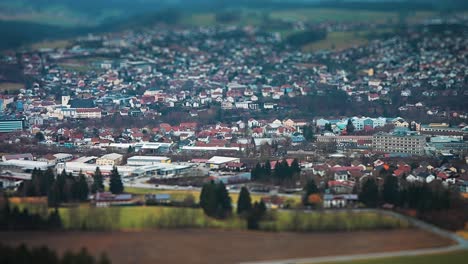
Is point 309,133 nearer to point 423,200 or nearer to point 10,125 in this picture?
point 10,125

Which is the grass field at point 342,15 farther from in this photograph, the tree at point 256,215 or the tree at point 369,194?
the tree at point 256,215

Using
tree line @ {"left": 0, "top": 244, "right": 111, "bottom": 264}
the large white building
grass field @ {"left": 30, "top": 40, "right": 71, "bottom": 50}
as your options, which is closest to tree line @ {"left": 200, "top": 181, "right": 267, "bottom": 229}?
tree line @ {"left": 0, "top": 244, "right": 111, "bottom": 264}

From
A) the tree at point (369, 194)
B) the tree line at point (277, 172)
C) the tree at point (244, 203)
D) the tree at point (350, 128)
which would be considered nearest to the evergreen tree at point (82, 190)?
the tree at point (244, 203)

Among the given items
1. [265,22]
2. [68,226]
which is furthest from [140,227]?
[265,22]

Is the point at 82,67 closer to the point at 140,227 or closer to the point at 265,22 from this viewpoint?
the point at 265,22

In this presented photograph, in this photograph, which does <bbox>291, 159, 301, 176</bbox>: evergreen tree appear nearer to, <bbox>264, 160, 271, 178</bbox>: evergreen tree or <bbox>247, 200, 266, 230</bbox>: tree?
<bbox>264, 160, 271, 178</bbox>: evergreen tree

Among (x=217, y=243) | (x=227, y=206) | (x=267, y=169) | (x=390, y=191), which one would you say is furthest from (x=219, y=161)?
(x=217, y=243)

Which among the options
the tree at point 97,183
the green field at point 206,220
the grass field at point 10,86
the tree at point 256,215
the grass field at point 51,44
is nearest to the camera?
the green field at point 206,220
